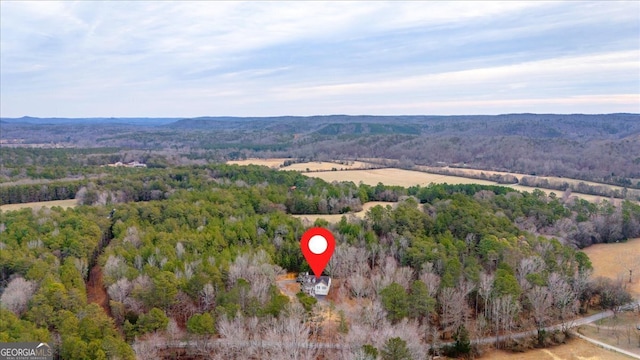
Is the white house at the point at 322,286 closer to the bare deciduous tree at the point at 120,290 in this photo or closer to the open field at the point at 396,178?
the bare deciduous tree at the point at 120,290

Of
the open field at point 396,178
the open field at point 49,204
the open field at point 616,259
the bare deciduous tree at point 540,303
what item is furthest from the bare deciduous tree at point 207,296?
the open field at point 396,178

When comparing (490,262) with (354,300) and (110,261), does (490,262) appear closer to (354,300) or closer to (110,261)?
(354,300)

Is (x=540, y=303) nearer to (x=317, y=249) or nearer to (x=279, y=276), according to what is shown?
(x=317, y=249)

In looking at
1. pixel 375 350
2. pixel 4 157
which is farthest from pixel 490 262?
pixel 4 157

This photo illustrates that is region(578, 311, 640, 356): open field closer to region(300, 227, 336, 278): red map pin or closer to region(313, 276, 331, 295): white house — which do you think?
region(313, 276, 331, 295): white house

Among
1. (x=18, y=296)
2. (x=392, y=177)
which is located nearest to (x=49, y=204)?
(x=18, y=296)

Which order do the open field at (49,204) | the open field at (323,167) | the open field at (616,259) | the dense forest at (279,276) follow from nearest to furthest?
the dense forest at (279,276) < the open field at (616,259) < the open field at (49,204) < the open field at (323,167)
